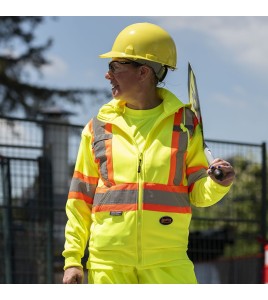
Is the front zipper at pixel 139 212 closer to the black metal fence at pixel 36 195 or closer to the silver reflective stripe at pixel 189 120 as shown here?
the silver reflective stripe at pixel 189 120

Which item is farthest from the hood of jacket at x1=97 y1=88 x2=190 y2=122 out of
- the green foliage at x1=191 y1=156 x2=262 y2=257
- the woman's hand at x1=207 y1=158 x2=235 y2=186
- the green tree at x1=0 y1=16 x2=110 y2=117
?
the green tree at x1=0 y1=16 x2=110 y2=117

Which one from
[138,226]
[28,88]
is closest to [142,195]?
[138,226]

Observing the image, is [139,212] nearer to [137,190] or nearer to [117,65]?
[137,190]

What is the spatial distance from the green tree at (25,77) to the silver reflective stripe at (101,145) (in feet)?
45.5

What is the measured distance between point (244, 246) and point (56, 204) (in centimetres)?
254

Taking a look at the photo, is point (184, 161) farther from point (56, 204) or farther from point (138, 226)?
point (56, 204)

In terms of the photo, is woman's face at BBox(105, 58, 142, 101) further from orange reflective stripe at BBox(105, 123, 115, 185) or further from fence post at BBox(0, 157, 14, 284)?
fence post at BBox(0, 157, 14, 284)

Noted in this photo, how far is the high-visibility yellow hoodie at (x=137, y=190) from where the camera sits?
182 inches

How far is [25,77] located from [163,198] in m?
14.7

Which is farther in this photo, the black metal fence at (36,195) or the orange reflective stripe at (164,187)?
the black metal fence at (36,195)

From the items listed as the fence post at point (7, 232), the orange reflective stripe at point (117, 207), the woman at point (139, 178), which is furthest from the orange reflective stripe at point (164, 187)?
the fence post at point (7, 232)

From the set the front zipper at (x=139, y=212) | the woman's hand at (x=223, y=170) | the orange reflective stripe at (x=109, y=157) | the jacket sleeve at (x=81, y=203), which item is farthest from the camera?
the jacket sleeve at (x=81, y=203)

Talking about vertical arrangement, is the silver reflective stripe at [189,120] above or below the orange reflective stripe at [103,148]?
above

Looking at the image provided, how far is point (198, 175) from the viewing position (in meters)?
4.76
